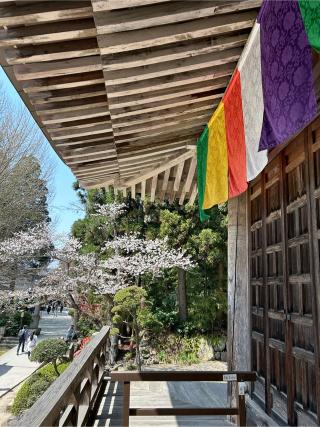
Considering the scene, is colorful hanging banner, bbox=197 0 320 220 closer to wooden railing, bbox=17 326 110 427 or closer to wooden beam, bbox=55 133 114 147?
wooden beam, bbox=55 133 114 147

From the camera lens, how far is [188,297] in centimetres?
1334

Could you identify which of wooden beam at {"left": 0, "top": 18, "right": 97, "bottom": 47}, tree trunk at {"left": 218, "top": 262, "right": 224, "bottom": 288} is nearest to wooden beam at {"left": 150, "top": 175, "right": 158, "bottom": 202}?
wooden beam at {"left": 0, "top": 18, "right": 97, "bottom": 47}

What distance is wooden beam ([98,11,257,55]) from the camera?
178 centimetres

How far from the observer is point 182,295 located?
42.9ft

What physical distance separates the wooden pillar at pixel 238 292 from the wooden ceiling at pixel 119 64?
→ 0.92m

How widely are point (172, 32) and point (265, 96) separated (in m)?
0.60

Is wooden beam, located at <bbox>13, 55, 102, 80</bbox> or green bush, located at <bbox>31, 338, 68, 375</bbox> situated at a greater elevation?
wooden beam, located at <bbox>13, 55, 102, 80</bbox>

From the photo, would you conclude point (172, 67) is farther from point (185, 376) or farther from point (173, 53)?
point (185, 376)

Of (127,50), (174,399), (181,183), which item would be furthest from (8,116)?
(127,50)

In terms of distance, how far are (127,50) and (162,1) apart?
0.32m

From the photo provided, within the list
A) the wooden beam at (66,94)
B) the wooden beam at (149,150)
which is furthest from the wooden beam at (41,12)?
the wooden beam at (149,150)

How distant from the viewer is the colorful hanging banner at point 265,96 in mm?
1267

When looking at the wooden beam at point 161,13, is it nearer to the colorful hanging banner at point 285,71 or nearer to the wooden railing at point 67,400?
the colorful hanging banner at point 285,71

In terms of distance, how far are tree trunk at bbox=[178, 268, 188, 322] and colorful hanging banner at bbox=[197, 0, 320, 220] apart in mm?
10581
